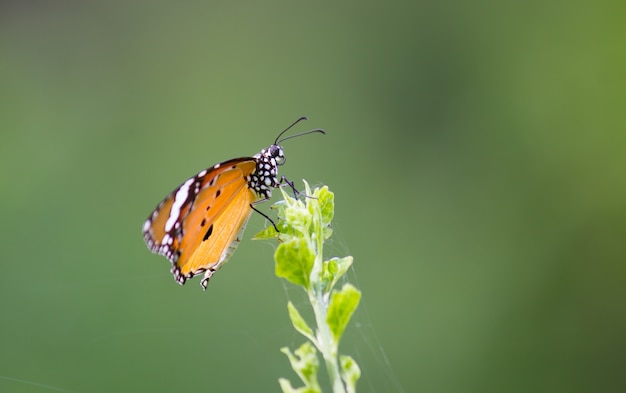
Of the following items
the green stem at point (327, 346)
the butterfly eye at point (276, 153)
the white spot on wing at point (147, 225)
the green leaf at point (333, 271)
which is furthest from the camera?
the butterfly eye at point (276, 153)

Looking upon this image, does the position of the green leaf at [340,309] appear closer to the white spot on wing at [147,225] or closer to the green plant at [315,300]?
the green plant at [315,300]

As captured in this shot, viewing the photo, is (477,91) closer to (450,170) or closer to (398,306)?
(450,170)

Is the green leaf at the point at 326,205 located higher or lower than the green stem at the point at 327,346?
higher

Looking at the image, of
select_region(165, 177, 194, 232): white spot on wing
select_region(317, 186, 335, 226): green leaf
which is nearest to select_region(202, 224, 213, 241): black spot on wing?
select_region(165, 177, 194, 232): white spot on wing

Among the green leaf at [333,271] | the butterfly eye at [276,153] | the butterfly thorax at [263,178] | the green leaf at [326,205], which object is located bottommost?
the green leaf at [333,271]

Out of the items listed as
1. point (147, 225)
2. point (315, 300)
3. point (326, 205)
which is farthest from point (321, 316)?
point (147, 225)

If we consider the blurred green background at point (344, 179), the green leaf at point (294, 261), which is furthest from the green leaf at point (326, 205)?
the blurred green background at point (344, 179)
